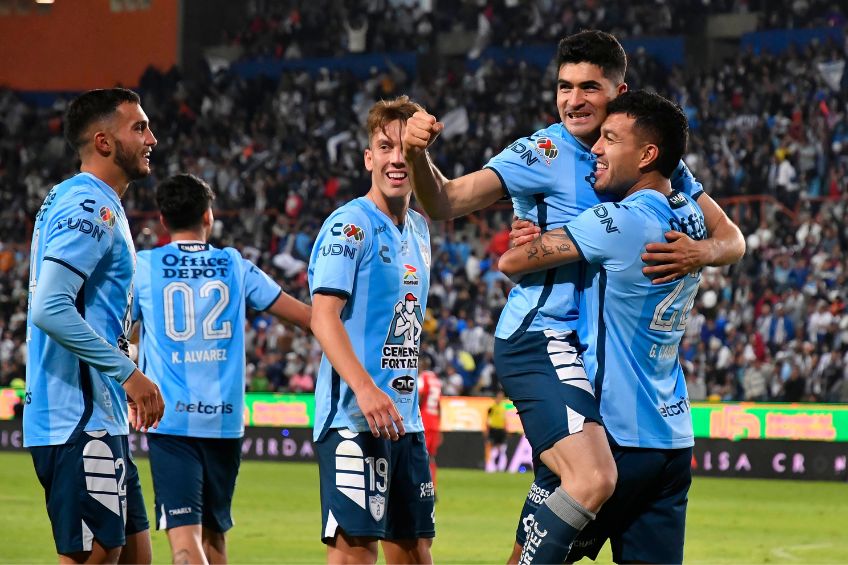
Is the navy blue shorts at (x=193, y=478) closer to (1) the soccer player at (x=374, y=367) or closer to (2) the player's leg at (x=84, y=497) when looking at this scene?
(1) the soccer player at (x=374, y=367)

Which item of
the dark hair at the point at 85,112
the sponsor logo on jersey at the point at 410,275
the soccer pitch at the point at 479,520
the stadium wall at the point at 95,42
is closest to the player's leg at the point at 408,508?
the sponsor logo on jersey at the point at 410,275

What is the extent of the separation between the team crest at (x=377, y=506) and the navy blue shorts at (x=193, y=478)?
145 centimetres

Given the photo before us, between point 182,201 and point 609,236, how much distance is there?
3107mm

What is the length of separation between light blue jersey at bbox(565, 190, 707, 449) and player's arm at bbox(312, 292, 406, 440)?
2.93 feet

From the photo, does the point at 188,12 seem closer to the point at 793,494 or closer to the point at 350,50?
the point at 350,50

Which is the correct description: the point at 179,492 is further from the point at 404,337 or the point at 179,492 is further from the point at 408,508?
the point at 404,337

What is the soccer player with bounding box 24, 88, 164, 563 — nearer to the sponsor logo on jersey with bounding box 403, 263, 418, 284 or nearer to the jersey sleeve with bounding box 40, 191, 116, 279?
the jersey sleeve with bounding box 40, 191, 116, 279

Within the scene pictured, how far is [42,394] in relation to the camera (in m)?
5.63

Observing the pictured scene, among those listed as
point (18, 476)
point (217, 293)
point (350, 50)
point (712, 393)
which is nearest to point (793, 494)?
point (712, 393)

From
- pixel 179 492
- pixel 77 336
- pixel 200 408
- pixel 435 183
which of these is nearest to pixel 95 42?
pixel 200 408

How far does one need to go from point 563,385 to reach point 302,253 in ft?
81.4

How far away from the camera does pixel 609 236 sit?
17.1 ft

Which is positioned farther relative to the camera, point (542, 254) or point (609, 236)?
point (542, 254)

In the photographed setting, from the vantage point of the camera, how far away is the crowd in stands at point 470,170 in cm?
2359
